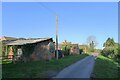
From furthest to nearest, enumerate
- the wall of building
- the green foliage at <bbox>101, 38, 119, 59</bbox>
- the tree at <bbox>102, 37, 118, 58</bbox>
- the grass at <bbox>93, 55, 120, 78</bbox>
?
the tree at <bbox>102, 37, 118, 58</bbox>
the green foliage at <bbox>101, 38, 119, 59</bbox>
the wall of building
the grass at <bbox>93, 55, 120, 78</bbox>

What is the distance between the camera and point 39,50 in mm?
38938

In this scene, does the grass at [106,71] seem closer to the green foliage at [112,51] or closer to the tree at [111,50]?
the green foliage at [112,51]

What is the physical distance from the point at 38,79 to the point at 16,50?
21835mm

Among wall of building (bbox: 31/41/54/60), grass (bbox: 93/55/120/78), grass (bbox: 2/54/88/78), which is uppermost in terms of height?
wall of building (bbox: 31/41/54/60)

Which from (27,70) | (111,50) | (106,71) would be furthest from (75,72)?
(111,50)

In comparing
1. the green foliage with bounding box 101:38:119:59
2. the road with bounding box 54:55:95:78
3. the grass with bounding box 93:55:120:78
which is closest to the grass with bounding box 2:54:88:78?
the road with bounding box 54:55:95:78

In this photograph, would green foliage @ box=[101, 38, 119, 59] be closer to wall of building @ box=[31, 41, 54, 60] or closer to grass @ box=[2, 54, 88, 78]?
wall of building @ box=[31, 41, 54, 60]

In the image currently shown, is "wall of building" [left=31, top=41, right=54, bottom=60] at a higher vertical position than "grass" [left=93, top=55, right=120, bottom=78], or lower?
higher

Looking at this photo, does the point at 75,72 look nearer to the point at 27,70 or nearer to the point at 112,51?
the point at 27,70

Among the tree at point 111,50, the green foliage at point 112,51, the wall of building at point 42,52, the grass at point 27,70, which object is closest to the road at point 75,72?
the grass at point 27,70

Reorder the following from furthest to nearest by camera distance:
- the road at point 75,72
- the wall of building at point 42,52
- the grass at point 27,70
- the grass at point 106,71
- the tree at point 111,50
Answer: the tree at point 111,50, the wall of building at point 42,52, the grass at point 106,71, the road at point 75,72, the grass at point 27,70

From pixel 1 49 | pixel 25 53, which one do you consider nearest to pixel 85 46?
pixel 1 49

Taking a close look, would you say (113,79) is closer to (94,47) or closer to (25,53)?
(25,53)

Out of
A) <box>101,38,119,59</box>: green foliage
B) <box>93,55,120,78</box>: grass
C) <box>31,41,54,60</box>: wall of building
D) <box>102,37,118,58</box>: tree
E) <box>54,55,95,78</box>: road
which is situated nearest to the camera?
<box>54,55,95,78</box>: road
